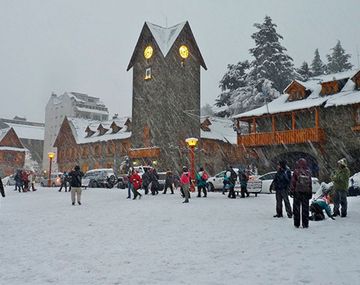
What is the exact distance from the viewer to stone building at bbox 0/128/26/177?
70.1 meters

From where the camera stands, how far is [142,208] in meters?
16.3

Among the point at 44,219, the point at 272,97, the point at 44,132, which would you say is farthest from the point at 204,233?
the point at 44,132

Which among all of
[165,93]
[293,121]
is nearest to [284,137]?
[293,121]

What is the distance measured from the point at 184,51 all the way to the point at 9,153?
38.1 m

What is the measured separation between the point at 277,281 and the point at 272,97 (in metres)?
44.5

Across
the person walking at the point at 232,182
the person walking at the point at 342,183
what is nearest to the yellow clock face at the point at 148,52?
the person walking at the point at 232,182

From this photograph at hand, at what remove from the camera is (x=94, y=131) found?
63062mm

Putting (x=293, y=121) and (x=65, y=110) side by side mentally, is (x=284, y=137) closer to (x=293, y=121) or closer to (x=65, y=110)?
(x=293, y=121)

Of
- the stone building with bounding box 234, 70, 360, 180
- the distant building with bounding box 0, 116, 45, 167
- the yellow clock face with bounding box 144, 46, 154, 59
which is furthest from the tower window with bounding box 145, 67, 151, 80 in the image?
the distant building with bounding box 0, 116, 45, 167

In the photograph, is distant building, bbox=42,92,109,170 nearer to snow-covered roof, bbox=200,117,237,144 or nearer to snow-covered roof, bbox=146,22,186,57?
snow-covered roof, bbox=200,117,237,144

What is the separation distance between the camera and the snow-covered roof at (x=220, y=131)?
2079 inches

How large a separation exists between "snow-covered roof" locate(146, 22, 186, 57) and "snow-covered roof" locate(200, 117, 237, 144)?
10.8 metres

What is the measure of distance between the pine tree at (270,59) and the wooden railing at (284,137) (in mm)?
17807

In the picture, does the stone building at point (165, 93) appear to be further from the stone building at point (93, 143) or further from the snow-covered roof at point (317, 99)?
the snow-covered roof at point (317, 99)
